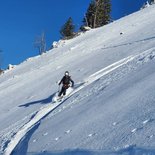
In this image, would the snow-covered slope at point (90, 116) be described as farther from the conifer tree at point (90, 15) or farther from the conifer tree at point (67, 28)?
the conifer tree at point (67, 28)

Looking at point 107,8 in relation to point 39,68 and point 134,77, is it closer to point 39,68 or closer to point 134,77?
point 39,68

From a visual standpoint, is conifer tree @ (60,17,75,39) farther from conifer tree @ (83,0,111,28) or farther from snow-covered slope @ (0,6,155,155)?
snow-covered slope @ (0,6,155,155)

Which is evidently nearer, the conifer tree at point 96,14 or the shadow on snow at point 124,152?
the shadow on snow at point 124,152

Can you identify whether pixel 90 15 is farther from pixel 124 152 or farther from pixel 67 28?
pixel 124 152

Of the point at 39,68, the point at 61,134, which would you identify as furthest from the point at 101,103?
the point at 39,68

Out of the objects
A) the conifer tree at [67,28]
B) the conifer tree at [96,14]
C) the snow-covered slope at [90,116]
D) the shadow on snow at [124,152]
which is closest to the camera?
the shadow on snow at [124,152]

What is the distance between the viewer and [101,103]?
13.3 metres

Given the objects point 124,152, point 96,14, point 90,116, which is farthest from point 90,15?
point 124,152

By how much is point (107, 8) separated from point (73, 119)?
55407 millimetres

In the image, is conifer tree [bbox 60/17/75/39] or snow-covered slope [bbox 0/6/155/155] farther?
conifer tree [bbox 60/17/75/39]

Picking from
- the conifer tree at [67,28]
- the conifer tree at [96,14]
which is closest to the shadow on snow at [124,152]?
the conifer tree at [96,14]

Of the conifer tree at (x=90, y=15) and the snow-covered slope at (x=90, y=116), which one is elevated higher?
the conifer tree at (x=90, y=15)

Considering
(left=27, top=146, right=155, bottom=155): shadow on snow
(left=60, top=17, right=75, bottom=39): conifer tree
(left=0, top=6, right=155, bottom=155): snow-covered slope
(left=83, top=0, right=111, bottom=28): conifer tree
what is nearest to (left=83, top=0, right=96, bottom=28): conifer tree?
(left=83, top=0, right=111, bottom=28): conifer tree

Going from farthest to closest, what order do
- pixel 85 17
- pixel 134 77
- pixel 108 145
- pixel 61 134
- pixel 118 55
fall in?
pixel 85 17 → pixel 118 55 → pixel 134 77 → pixel 61 134 → pixel 108 145
